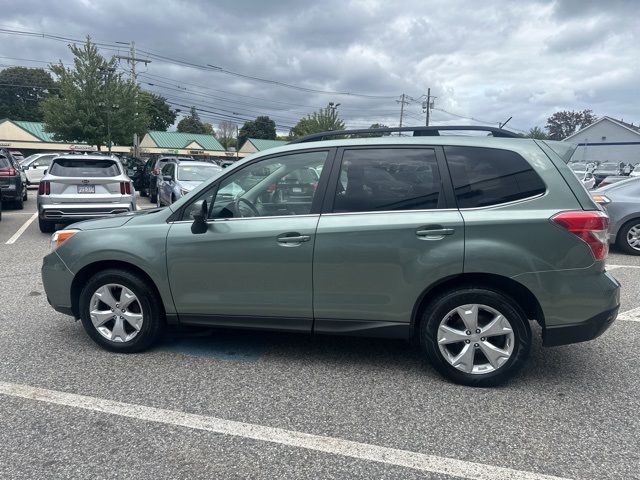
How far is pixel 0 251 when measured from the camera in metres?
8.39

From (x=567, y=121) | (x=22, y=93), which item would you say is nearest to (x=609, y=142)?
(x=567, y=121)

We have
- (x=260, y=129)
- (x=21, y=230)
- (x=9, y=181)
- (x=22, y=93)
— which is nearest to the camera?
(x=21, y=230)

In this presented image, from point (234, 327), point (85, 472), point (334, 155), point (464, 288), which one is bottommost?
point (85, 472)

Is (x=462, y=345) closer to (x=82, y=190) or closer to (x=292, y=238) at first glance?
(x=292, y=238)

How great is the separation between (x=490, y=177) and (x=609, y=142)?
65.6 meters

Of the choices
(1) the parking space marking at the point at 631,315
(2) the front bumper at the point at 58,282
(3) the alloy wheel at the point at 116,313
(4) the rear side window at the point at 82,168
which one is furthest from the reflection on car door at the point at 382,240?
(4) the rear side window at the point at 82,168

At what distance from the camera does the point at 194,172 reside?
12531mm

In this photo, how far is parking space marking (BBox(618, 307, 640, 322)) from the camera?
5109mm

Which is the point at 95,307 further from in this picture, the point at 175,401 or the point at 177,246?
the point at 175,401

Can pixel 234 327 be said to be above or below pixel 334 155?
below

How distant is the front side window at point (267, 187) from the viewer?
12.4 ft

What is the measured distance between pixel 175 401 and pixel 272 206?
160 centimetres

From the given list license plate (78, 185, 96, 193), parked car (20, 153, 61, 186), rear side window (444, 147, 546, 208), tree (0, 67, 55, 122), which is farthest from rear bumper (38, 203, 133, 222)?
tree (0, 67, 55, 122)

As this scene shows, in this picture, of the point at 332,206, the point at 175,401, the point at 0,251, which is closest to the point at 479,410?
the point at 332,206
